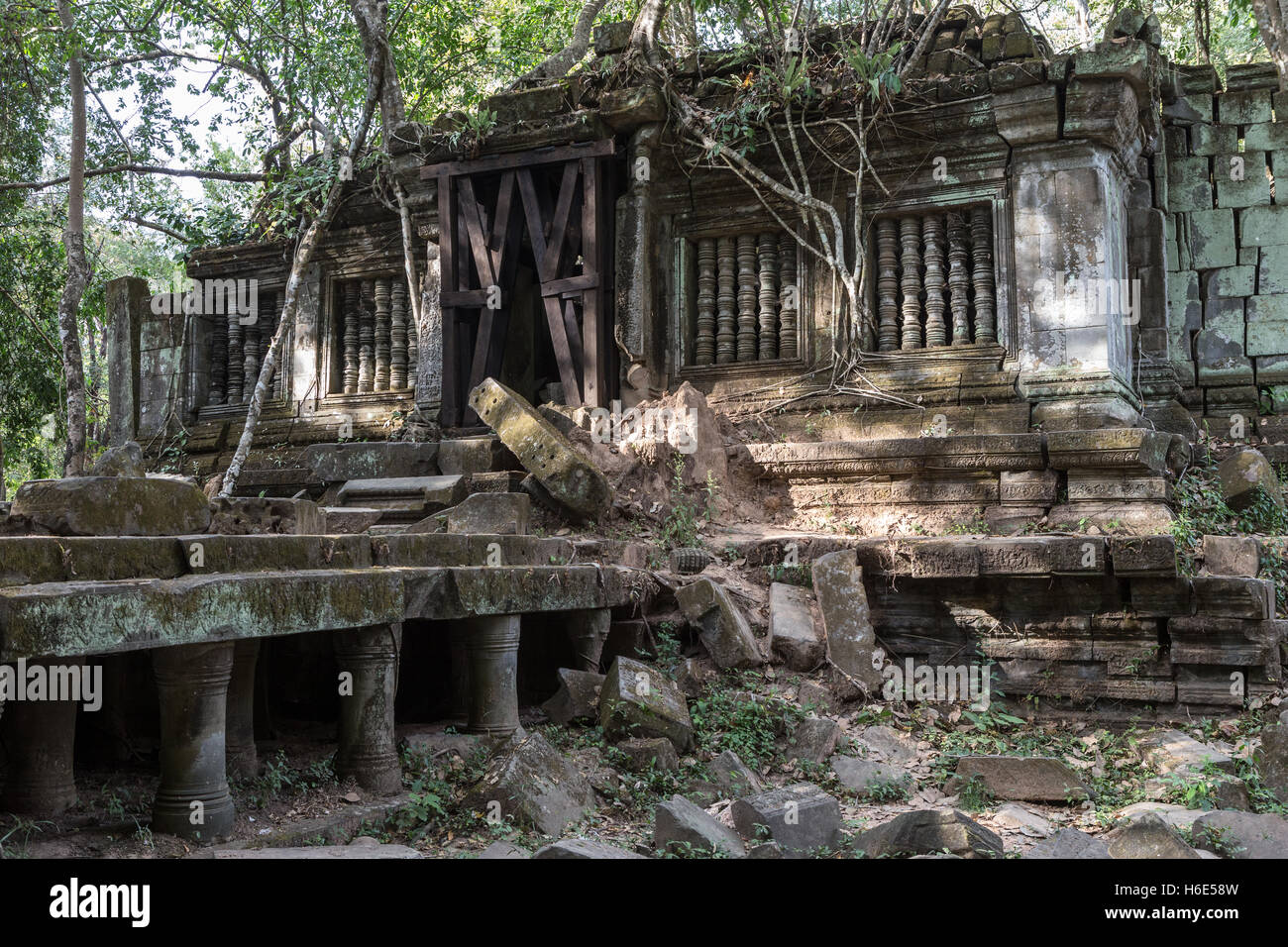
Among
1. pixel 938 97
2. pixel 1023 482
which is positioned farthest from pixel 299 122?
pixel 1023 482

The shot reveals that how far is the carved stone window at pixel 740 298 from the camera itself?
9219 millimetres

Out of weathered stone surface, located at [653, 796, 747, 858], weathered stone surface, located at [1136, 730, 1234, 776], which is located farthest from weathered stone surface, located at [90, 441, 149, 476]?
weathered stone surface, located at [1136, 730, 1234, 776]

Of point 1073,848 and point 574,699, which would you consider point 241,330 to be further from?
point 1073,848

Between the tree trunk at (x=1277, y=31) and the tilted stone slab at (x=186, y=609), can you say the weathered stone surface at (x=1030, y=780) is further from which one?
the tree trunk at (x=1277, y=31)

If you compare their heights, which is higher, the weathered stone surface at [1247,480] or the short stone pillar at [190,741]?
the weathered stone surface at [1247,480]

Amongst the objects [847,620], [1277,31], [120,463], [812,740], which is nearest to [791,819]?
[812,740]

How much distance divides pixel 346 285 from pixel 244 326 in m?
1.35

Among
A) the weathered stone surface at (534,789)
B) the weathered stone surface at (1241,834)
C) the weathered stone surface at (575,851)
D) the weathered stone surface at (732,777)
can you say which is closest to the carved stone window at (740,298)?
the weathered stone surface at (732,777)

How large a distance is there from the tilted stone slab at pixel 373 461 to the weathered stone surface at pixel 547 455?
0.69 meters

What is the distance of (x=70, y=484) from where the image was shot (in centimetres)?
426

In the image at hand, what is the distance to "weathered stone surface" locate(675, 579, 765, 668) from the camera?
6109mm

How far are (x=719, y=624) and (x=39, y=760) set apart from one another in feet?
11.3

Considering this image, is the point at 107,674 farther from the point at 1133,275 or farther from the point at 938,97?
the point at 1133,275

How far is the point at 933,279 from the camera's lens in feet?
28.6
